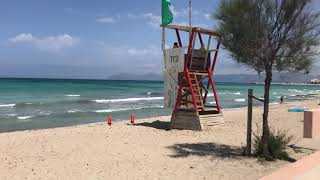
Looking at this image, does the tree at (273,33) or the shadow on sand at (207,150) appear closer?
the tree at (273,33)

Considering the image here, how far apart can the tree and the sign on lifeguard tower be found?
5.48 m

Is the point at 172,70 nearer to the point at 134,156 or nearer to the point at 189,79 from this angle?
the point at 189,79

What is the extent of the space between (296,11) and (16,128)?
1435cm

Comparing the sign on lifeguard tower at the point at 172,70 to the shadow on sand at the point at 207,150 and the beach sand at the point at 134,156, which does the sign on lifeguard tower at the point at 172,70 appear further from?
the shadow on sand at the point at 207,150

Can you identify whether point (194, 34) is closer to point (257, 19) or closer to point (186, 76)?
point (186, 76)

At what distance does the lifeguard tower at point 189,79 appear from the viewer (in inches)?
566

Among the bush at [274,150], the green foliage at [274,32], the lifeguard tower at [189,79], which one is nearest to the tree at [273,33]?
the green foliage at [274,32]

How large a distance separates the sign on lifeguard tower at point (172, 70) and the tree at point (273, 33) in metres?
5.48

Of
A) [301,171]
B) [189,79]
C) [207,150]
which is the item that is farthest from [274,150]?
[189,79]

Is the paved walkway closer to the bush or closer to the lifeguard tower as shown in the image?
the bush

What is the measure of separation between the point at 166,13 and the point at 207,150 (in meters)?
5.75

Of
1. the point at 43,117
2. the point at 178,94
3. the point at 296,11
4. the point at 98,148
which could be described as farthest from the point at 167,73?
the point at 43,117

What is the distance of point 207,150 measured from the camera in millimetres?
10781

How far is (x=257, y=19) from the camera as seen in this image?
875 cm
